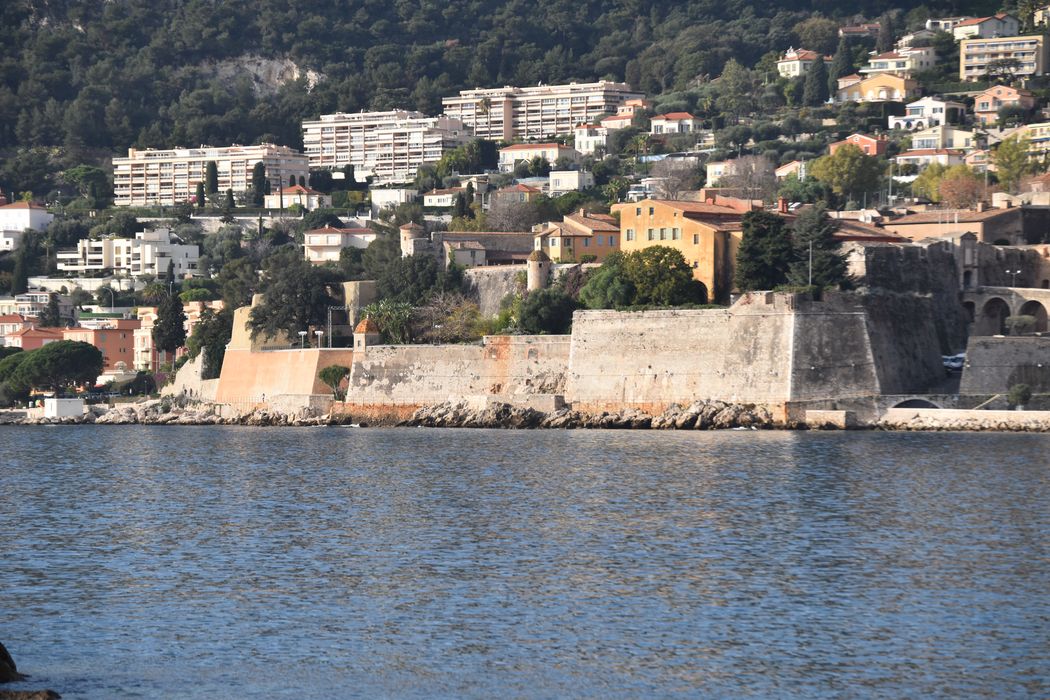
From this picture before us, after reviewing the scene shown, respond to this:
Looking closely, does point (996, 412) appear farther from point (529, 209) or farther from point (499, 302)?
point (529, 209)

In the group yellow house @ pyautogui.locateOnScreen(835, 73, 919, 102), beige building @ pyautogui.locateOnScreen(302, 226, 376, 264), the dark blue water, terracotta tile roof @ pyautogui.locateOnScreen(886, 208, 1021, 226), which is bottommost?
the dark blue water

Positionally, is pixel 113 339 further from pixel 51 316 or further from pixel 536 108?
pixel 536 108

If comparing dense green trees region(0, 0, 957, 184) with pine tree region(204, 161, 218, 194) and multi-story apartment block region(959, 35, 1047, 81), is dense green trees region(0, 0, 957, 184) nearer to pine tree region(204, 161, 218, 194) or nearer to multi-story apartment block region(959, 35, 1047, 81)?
pine tree region(204, 161, 218, 194)

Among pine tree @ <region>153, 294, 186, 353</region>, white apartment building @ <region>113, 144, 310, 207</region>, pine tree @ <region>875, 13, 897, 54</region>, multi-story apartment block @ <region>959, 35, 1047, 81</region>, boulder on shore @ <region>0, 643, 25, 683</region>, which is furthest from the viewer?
pine tree @ <region>875, 13, 897, 54</region>

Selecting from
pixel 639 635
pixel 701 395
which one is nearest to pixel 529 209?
pixel 701 395

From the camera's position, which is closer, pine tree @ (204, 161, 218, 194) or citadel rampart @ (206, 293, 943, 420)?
citadel rampart @ (206, 293, 943, 420)

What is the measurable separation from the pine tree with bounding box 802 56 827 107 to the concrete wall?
191 ft

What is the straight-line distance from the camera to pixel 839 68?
100938 millimetres

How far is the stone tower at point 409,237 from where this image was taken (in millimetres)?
56062

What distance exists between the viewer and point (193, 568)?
77.5ft

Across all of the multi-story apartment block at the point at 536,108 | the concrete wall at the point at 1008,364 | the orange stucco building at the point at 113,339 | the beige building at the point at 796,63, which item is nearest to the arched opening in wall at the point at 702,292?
the concrete wall at the point at 1008,364

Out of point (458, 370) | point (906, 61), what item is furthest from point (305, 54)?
point (458, 370)

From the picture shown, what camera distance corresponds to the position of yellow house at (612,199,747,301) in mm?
47188

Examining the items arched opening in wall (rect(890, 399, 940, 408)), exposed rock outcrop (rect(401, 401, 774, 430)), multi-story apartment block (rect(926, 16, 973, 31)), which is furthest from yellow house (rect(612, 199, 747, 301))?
multi-story apartment block (rect(926, 16, 973, 31))
